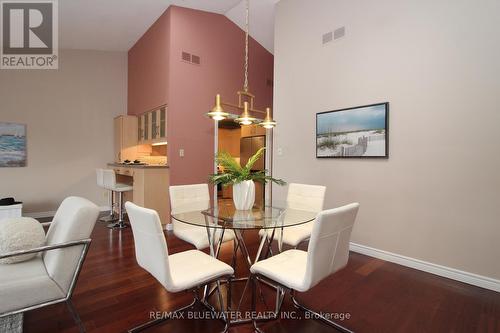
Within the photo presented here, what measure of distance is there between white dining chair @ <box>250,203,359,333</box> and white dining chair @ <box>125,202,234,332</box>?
→ 310 millimetres

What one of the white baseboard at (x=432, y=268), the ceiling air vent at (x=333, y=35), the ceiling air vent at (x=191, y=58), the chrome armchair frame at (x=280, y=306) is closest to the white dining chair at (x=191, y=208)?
the chrome armchair frame at (x=280, y=306)

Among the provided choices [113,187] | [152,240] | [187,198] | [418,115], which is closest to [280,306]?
[152,240]

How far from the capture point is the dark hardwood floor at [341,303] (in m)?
1.83

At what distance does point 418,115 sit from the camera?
110 inches

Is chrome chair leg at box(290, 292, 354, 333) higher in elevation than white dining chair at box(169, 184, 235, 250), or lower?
lower

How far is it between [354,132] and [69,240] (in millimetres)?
3082

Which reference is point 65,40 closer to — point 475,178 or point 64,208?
point 64,208

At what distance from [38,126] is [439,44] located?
6.62 metres

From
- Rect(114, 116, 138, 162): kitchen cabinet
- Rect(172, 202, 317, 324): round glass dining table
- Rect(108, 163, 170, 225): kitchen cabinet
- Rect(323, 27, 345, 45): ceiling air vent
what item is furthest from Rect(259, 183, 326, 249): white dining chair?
Rect(114, 116, 138, 162): kitchen cabinet

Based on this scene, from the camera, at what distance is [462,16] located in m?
2.53

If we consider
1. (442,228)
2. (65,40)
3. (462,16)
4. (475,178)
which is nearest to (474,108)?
(475,178)

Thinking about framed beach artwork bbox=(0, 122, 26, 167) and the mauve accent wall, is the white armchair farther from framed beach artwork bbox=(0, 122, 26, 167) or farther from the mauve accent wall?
framed beach artwork bbox=(0, 122, 26, 167)

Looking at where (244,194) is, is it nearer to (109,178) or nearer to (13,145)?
(109,178)

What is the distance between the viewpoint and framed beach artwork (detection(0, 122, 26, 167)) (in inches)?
191
